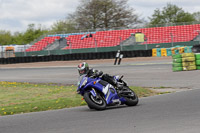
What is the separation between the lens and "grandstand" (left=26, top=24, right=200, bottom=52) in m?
43.0

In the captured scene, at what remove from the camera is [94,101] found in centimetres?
971

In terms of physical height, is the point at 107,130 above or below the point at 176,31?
below

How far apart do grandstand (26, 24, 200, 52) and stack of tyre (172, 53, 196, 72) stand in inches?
708

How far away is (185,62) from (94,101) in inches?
537

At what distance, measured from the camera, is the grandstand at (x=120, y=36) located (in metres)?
43.0

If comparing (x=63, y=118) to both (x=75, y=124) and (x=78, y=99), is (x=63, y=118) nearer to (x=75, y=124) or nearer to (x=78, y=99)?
(x=75, y=124)

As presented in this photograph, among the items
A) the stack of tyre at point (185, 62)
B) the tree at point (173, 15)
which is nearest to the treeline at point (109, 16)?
the tree at point (173, 15)

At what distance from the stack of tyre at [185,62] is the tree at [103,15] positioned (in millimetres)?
48220

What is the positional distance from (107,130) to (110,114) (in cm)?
205

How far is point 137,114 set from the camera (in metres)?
8.59

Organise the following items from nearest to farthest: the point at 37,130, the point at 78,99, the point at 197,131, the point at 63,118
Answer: the point at 197,131, the point at 37,130, the point at 63,118, the point at 78,99

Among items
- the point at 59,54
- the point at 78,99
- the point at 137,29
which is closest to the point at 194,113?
the point at 78,99

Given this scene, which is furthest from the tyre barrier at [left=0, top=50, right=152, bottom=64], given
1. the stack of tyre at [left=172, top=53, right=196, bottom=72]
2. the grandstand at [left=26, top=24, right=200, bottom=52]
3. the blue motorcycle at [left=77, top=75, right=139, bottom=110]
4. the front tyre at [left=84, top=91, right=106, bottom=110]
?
the front tyre at [left=84, top=91, right=106, bottom=110]

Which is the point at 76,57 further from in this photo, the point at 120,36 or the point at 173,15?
the point at 173,15
